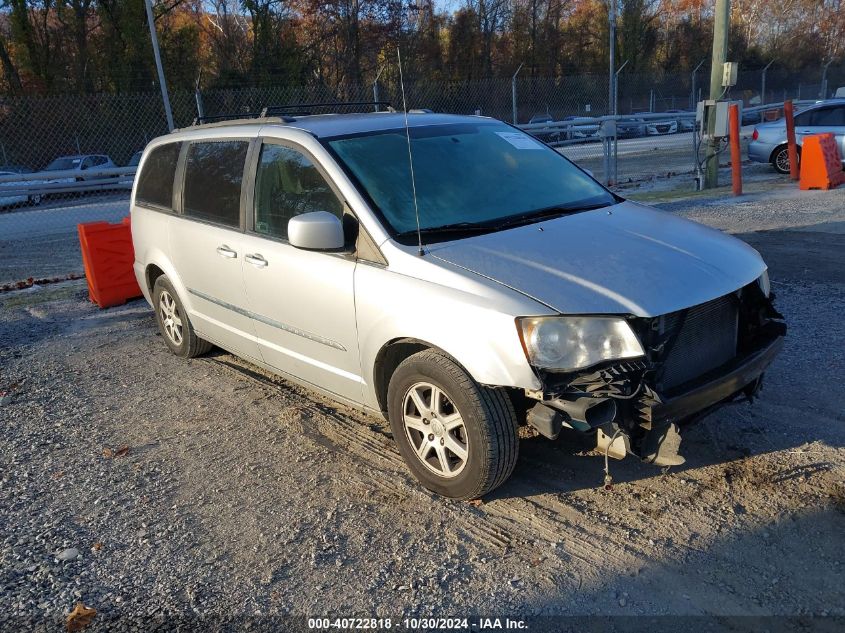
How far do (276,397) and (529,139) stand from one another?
256 centimetres

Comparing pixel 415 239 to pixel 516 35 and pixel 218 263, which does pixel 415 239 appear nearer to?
pixel 218 263

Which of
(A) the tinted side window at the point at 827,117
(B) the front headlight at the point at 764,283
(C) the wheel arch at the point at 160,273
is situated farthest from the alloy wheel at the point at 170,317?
(A) the tinted side window at the point at 827,117

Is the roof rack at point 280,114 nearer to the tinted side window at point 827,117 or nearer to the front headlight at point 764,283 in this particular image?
the front headlight at point 764,283

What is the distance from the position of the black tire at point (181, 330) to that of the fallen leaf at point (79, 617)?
2979mm

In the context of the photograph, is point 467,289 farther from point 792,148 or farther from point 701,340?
point 792,148

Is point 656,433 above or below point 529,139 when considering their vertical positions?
below

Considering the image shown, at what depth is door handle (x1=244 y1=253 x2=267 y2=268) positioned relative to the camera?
14.4 feet

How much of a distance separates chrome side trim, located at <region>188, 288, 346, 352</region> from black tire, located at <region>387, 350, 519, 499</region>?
2.04 feet

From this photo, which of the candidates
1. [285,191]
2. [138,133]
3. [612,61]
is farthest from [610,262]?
[138,133]

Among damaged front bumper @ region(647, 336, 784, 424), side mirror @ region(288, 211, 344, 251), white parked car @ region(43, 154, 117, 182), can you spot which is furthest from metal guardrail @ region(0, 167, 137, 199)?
damaged front bumper @ region(647, 336, 784, 424)

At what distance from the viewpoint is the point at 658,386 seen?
3178mm

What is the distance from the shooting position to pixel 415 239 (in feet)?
12.1

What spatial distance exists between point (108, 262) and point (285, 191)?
444cm

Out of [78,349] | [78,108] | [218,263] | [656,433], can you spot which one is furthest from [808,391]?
[78,108]
